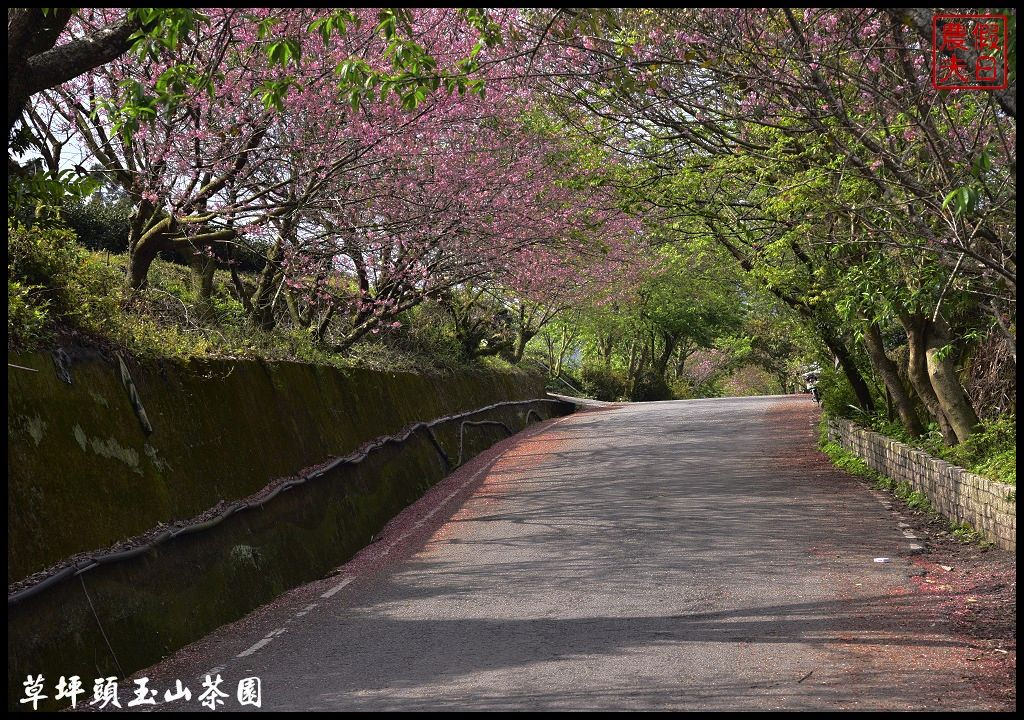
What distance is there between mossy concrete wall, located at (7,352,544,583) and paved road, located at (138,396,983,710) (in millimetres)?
1347

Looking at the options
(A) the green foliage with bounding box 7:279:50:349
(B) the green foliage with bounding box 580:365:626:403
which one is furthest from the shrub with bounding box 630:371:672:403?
(A) the green foliage with bounding box 7:279:50:349

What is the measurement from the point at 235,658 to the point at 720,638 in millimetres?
3813

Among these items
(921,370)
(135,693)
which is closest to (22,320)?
(135,693)

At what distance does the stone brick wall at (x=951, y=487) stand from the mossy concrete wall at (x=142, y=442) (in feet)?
26.1

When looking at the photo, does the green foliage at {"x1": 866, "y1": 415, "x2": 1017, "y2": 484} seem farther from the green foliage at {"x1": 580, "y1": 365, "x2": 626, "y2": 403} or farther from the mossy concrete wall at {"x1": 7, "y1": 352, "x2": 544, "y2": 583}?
the green foliage at {"x1": 580, "y1": 365, "x2": 626, "y2": 403}

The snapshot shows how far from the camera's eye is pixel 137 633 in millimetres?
7688

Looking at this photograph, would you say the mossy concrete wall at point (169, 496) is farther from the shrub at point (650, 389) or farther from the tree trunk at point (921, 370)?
the shrub at point (650, 389)

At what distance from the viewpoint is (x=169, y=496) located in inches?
361

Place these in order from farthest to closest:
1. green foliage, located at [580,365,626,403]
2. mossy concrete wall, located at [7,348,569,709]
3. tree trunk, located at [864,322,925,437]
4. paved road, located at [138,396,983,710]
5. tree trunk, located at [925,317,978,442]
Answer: green foliage, located at [580,365,626,403]
tree trunk, located at [864,322,925,437]
tree trunk, located at [925,317,978,442]
mossy concrete wall, located at [7,348,569,709]
paved road, located at [138,396,983,710]

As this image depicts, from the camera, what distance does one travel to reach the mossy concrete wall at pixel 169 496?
7.08m

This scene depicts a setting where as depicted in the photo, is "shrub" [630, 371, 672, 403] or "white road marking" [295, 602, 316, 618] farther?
"shrub" [630, 371, 672, 403]

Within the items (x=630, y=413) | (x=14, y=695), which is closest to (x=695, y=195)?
(x=14, y=695)

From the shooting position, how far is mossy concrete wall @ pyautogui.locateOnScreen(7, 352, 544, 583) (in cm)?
724

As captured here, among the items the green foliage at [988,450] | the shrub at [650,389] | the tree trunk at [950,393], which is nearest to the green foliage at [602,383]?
the shrub at [650,389]
